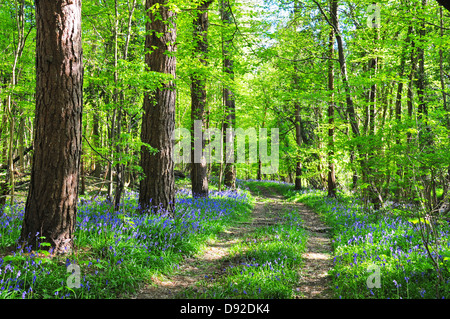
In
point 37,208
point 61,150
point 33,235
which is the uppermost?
point 61,150

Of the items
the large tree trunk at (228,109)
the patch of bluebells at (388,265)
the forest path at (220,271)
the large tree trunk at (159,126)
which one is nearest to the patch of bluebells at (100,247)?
the forest path at (220,271)

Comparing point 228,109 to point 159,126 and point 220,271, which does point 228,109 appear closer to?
point 159,126

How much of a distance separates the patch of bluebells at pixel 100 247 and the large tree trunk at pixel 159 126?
55 centimetres

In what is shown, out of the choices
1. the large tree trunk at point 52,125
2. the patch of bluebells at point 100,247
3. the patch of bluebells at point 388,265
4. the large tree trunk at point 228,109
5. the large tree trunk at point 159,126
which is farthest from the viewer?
the large tree trunk at point 228,109

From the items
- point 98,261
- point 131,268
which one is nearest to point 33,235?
point 98,261

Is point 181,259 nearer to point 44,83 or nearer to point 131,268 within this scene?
point 131,268

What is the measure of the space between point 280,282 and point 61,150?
3613mm

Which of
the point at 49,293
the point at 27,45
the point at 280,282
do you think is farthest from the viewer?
the point at 27,45

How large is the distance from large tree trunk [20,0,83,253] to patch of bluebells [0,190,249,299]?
402 mm

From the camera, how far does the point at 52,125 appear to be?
4.14 meters

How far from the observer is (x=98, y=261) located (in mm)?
3947

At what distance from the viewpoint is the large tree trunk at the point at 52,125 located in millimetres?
4113

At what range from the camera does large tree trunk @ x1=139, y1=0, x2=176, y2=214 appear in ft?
21.9

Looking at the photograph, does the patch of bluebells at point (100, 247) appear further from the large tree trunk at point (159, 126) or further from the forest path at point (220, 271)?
the large tree trunk at point (159, 126)
